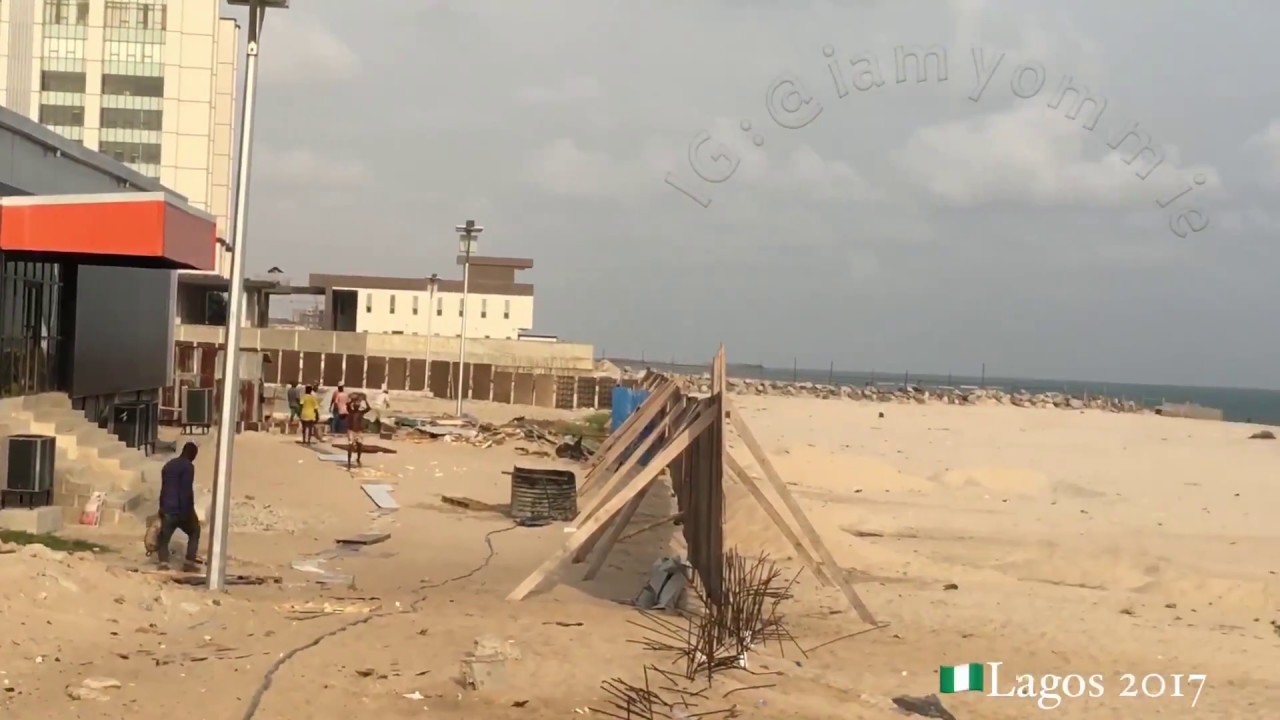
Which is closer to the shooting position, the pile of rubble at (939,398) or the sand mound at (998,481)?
the sand mound at (998,481)

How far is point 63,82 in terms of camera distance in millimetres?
68375

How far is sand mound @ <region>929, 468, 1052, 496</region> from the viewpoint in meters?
24.8

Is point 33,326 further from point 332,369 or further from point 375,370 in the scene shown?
point 332,369

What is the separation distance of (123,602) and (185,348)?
100.0 ft

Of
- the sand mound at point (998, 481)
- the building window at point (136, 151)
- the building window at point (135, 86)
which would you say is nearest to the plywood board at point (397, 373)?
the building window at point (136, 151)

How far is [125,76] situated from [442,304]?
73.7ft

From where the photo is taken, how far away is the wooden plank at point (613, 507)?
11320 millimetres

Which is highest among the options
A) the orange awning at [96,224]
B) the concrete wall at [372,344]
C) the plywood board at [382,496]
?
the orange awning at [96,224]

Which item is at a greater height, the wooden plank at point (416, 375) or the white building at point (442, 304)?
the white building at point (442, 304)

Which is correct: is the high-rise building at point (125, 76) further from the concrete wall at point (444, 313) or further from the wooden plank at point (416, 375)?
the wooden plank at point (416, 375)

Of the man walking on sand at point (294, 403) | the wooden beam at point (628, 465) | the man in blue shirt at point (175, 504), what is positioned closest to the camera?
the man in blue shirt at point (175, 504)

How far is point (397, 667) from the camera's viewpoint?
8.51m

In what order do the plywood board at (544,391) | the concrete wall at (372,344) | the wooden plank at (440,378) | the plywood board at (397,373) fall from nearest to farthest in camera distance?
the plywood board at (544,391) → the wooden plank at (440,378) → the plywood board at (397,373) → the concrete wall at (372,344)

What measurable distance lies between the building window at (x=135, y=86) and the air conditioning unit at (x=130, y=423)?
50.9 m
